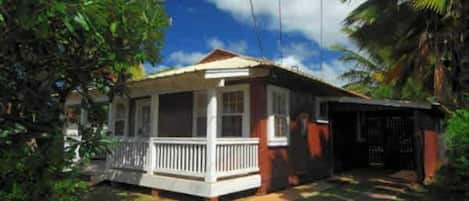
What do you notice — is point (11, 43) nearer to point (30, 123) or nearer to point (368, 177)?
point (30, 123)

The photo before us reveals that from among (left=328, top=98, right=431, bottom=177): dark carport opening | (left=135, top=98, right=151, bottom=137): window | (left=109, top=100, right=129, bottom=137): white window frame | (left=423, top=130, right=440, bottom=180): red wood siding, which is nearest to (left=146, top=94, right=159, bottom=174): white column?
(left=135, top=98, right=151, bottom=137): window

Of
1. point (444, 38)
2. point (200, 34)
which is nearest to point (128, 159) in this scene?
point (444, 38)

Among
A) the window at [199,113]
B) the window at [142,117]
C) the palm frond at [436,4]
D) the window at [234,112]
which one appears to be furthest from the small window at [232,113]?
the palm frond at [436,4]

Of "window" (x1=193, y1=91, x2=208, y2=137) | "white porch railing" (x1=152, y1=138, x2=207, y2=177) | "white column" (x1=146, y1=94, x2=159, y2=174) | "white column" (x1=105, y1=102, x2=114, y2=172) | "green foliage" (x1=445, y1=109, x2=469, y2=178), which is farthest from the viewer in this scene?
"white column" (x1=105, y1=102, x2=114, y2=172)

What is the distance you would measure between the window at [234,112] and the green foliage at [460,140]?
14.9 feet

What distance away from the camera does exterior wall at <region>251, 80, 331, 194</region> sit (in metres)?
9.32

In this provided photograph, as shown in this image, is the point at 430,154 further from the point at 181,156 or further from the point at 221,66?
the point at 181,156

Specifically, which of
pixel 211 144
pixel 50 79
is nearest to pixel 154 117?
pixel 211 144

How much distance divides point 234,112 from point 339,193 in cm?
352

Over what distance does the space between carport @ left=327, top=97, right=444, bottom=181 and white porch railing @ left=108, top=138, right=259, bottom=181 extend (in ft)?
15.4

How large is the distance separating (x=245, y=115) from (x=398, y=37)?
202 inches

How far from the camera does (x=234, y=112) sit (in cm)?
974

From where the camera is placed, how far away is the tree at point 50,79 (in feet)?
16.9

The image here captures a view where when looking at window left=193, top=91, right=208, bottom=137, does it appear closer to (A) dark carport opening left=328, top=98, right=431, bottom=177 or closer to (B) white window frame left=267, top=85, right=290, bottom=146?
(B) white window frame left=267, top=85, right=290, bottom=146
